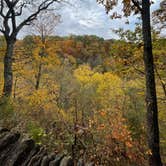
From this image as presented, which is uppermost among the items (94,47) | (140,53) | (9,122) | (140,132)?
(94,47)

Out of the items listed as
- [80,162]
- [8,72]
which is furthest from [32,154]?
[8,72]

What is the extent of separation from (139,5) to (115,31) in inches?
289

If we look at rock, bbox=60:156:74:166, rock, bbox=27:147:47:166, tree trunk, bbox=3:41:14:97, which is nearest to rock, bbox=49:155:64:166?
rock, bbox=60:156:74:166

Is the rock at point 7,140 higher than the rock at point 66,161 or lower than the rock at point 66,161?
higher

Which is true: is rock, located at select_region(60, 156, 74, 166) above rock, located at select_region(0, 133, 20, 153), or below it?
below

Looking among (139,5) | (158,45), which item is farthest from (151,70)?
(158,45)

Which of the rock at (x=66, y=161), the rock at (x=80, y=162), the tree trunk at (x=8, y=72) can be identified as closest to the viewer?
the rock at (x=66, y=161)

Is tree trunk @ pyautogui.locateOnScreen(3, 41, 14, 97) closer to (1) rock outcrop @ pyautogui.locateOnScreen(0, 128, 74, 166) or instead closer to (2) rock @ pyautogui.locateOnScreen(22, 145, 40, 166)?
(1) rock outcrop @ pyautogui.locateOnScreen(0, 128, 74, 166)

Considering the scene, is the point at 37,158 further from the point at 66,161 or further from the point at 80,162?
the point at 80,162

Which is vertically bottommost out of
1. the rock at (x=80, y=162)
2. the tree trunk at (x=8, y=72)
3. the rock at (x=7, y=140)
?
the rock at (x=80, y=162)

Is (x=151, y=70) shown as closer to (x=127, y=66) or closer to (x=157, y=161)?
(x=157, y=161)

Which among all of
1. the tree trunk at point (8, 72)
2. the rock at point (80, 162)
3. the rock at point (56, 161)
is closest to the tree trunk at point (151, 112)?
the rock at point (80, 162)

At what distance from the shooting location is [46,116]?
11.0m

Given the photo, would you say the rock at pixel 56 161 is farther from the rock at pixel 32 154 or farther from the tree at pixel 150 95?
the tree at pixel 150 95
